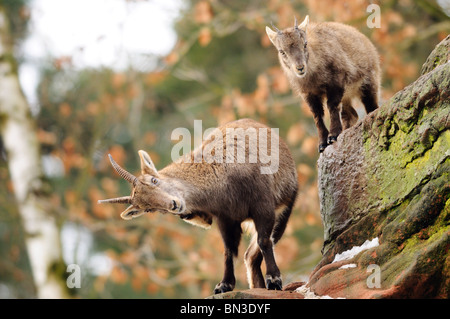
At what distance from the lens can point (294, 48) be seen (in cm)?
693

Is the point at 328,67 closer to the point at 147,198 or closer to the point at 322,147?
the point at 322,147

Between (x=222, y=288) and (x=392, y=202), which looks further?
(x=222, y=288)

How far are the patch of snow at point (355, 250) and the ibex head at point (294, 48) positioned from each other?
78.9 inches

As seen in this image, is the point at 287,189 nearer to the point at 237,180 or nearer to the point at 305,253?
the point at 237,180

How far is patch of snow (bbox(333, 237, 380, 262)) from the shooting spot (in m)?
5.77

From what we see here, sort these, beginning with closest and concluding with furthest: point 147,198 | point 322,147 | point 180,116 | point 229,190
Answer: point 147,198, point 229,190, point 322,147, point 180,116

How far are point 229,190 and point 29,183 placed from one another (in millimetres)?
6882

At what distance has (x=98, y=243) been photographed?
77.7 feet

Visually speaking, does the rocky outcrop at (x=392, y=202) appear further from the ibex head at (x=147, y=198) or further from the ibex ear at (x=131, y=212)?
the ibex ear at (x=131, y=212)

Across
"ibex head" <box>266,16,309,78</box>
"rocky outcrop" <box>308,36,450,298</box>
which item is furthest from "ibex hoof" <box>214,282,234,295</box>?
"ibex head" <box>266,16,309,78</box>

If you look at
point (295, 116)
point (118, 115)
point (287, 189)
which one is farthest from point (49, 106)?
point (287, 189)

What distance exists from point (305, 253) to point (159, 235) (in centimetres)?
452

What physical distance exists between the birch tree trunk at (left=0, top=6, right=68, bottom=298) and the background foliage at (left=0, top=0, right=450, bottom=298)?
1.52ft

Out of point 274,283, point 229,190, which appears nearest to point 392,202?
point 274,283
